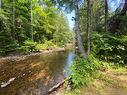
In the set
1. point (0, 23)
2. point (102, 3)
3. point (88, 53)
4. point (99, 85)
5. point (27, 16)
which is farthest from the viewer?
point (27, 16)

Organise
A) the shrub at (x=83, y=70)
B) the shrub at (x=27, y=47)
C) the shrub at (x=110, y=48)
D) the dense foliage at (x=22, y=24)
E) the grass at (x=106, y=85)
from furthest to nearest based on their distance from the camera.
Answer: the shrub at (x=27, y=47)
the dense foliage at (x=22, y=24)
the shrub at (x=110, y=48)
the shrub at (x=83, y=70)
the grass at (x=106, y=85)

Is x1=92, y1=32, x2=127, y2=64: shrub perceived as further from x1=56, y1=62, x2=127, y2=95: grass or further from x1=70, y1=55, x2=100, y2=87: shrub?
x1=70, y1=55, x2=100, y2=87: shrub

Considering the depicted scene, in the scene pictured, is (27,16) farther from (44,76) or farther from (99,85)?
(99,85)

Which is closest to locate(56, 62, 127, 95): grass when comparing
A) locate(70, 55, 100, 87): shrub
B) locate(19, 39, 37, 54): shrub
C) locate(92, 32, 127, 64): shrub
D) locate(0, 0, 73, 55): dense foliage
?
locate(70, 55, 100, 87): shrub

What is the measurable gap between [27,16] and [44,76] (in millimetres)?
19167

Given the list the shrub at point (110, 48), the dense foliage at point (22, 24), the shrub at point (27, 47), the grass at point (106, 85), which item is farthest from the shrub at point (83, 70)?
the shrub at point (27, 47)

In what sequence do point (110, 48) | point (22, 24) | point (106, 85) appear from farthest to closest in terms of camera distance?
point (22, 24)
point (110, 48)
point (106, 85)

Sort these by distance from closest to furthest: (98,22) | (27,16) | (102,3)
A: (102,3) < (98,22) < (27,16)

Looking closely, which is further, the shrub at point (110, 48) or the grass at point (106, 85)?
the shrub at point (110, 48)

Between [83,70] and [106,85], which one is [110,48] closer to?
[83,70]

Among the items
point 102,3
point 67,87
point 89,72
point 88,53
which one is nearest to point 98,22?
point 102,3

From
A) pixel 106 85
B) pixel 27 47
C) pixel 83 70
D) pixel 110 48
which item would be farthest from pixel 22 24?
pixel 106 85

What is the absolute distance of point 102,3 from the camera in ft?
53.4

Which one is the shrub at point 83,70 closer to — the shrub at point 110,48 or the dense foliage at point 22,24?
the shrub at point 110,48
